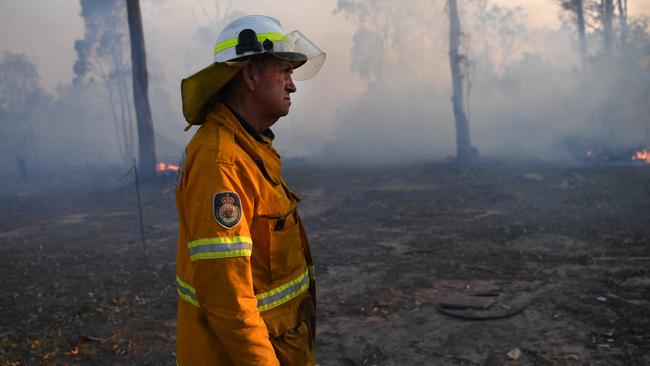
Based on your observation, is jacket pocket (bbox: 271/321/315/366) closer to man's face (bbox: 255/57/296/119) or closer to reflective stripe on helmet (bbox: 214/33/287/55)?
man's face (bbox: 255/57/296/119)

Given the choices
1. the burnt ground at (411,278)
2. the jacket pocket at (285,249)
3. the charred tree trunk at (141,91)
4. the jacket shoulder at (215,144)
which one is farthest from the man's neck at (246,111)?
the charred tree trunk at (141,91)

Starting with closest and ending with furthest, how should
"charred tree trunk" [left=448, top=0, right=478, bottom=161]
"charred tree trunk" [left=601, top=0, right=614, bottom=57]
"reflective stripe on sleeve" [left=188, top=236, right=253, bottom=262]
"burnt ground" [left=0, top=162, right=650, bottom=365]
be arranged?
1. "reflective stripe on sleeve" [left=188, top=236, right=253, bottom=262]
2. "burnt ground" [left=0, top=162, right=650, bottom=365]
3. "charred tree trunk" [left=448, top=0, right=478, bottom=161]
4. "charred tree trunk" [left=601, top=0, right=614, bottom=57]

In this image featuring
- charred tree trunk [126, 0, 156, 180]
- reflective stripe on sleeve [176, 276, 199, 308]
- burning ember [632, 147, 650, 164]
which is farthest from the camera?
charred tree trunk [126, 0, 156, 180]

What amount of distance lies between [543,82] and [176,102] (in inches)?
1502

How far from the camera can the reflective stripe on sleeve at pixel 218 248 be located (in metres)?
1.53

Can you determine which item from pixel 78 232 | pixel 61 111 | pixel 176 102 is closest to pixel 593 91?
pixel 78 232

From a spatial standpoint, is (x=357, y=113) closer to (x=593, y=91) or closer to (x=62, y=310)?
(x=593, y=91)

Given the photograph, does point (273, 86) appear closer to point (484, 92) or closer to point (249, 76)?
point (249, 76)

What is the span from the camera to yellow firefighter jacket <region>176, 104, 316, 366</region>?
1529mm

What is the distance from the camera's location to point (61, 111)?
56938mm

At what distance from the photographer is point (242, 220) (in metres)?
1.58

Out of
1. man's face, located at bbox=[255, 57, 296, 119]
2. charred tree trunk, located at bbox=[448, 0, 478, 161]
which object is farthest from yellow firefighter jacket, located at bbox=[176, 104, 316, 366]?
charred tree trunk, located at bbox=[448, 0, 478, 161]

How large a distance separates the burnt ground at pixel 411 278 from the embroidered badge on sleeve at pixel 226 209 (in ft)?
10.0

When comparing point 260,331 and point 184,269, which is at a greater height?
point 184,269
